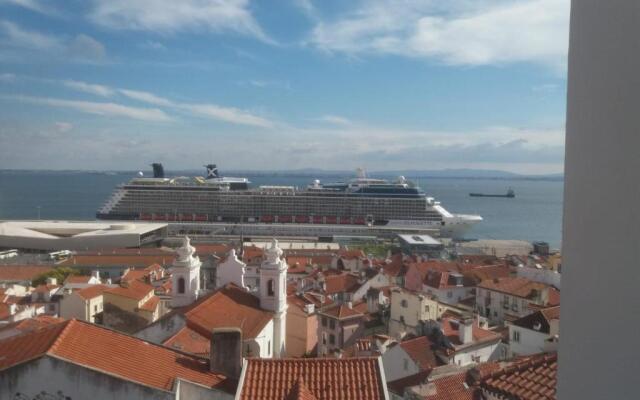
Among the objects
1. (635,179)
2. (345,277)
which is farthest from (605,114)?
(345,277)

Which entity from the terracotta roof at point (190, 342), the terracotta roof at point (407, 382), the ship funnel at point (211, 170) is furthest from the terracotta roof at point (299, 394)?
the ship funnel at point (211, 170)

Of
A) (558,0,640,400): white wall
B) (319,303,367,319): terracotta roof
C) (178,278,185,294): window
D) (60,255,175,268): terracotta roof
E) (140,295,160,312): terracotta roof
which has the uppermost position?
(558,0,640,400): white wall

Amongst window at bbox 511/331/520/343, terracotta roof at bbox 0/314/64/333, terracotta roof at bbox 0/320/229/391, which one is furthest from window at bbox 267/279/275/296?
window at bbox 511/331/520/343

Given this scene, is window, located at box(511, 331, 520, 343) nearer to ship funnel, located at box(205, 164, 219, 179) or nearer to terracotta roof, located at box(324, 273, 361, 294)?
terracotta roof, located at box(324, 273, 361, 294)

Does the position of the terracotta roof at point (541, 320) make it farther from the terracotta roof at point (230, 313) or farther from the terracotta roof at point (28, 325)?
the terracotta roof at point (28, 325)

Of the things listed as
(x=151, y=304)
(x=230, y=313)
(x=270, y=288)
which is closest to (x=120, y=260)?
(x=151, y=304)

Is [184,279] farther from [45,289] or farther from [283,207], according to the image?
[283,207]
